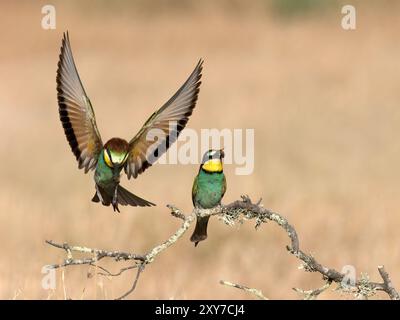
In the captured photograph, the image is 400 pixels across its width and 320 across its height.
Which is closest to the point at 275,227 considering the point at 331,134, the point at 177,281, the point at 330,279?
the point at 177,281

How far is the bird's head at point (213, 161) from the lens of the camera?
5.47m

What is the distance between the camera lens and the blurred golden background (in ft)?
35.9

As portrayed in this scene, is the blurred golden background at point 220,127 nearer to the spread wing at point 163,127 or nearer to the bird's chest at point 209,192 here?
the bird's chest at point 209,192

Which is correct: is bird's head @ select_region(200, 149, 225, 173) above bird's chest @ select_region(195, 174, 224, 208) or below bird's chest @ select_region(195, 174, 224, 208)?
above

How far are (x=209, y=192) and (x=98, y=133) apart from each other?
0.68 metres

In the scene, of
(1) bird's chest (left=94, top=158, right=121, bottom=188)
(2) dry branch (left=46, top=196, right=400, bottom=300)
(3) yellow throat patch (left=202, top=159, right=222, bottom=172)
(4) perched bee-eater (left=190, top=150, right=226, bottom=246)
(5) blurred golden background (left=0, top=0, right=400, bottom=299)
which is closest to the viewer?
(2) dry branch (left=46, top=196, right=400, bottom=300)

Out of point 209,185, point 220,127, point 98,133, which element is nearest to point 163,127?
point 98,133

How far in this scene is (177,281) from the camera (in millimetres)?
9836

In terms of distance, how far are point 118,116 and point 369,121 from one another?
3072 millimetres

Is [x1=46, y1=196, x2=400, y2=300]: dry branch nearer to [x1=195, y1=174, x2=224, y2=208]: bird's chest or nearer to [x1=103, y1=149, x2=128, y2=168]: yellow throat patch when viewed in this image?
[x1=103, y1=149, x2=128, y2=168]: yellow throat patch

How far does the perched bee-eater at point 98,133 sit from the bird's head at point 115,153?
19 millimetres

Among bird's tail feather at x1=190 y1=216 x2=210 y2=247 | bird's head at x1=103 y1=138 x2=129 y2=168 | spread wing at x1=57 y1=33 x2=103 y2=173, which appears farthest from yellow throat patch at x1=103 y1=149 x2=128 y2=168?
bird's tail feather at x1=190 y1=216 x2=210 y2=247

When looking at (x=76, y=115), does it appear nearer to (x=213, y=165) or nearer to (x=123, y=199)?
(x=123, y=199)
